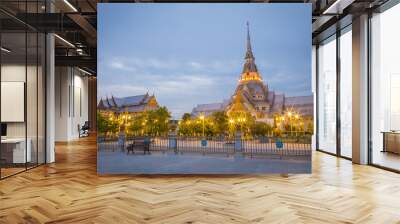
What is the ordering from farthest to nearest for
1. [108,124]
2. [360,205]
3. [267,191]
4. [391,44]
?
[391,44], [108,124], [267,191], [360,205]

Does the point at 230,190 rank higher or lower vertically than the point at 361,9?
lower

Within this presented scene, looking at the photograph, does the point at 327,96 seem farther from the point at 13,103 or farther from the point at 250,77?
the point at 13,103

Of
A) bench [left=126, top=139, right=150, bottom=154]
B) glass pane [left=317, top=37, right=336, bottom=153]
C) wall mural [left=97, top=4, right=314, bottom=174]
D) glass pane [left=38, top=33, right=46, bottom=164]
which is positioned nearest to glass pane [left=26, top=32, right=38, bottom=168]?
glass pane [left=38, top=33, right=46, bottom=164]

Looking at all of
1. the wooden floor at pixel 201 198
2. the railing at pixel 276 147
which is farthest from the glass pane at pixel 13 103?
the railing at pixel 276 147

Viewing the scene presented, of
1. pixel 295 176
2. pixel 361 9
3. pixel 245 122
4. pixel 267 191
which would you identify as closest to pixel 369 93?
pixel 361 9

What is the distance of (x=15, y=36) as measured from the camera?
636cm

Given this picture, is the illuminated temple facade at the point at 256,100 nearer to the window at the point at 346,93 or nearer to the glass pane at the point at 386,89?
the glass pane at the point at 386,89

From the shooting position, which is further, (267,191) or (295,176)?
(295,176)

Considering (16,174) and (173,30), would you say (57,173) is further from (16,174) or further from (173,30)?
(173,30)

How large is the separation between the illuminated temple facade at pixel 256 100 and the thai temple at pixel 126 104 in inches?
41.6

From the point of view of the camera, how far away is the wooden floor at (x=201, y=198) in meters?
3.85

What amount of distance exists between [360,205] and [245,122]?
2.39 metres

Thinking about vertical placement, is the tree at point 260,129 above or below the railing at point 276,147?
above

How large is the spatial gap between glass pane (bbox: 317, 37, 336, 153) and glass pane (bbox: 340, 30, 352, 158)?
1.59 feet
